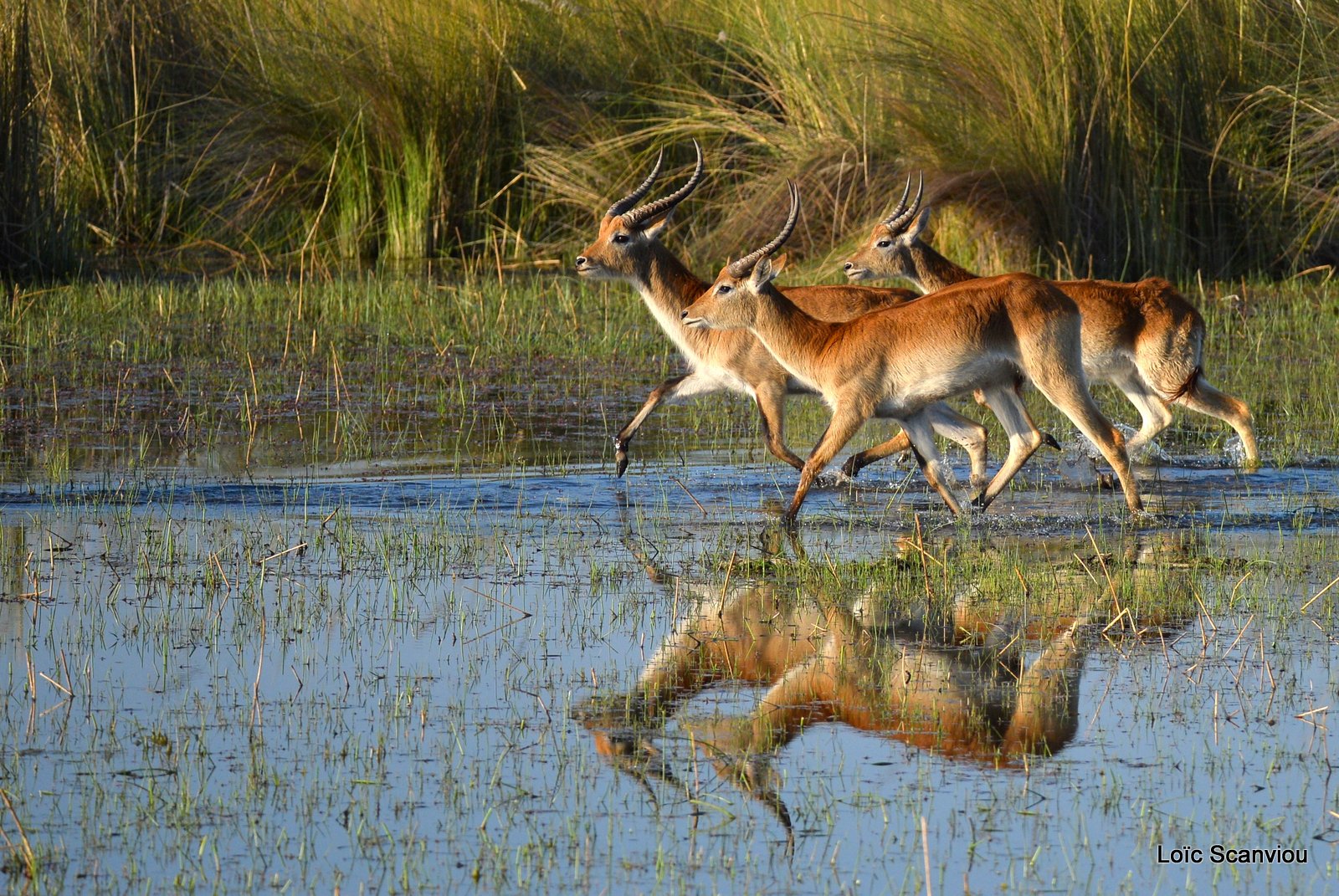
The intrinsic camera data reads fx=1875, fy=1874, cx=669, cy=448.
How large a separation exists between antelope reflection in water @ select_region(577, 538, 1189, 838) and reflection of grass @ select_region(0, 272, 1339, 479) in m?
3.06

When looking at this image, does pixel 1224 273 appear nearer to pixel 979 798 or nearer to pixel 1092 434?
pixel 1092 434

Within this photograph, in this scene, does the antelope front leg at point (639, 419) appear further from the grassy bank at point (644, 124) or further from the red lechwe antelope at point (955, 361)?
the grassy bank at point (644, 124)

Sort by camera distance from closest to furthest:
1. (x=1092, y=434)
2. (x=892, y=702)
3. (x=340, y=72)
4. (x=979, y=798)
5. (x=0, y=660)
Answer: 1. (x=979, y=798)
2. (x=892, y=702)
3. (x=0, y=660)
4. (x=1092, y=434)
5. (x=340, y=72)

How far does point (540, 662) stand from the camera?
17.1ft

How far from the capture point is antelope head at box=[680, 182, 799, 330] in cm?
810

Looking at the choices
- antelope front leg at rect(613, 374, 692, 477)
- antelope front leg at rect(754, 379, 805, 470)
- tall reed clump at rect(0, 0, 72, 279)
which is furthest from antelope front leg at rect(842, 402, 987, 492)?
tall reed clump at rect(0, 0, 72, 279)

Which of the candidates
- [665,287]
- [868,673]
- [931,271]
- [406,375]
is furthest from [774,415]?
[868,673]

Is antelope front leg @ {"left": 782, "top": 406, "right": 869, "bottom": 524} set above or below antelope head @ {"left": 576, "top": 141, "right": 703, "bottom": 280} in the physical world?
below

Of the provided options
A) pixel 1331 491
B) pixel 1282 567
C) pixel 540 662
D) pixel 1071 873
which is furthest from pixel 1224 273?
pixel 1071 873

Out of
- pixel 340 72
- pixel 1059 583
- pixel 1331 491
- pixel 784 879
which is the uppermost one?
pixel 340 72

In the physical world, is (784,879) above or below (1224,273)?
below

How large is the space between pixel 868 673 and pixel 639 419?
3.74m

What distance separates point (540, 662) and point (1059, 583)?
1896 mm

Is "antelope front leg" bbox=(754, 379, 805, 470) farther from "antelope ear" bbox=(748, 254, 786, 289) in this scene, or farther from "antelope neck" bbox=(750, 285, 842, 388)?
"antelope ear" bbox=(748, 254, 786, 289)
